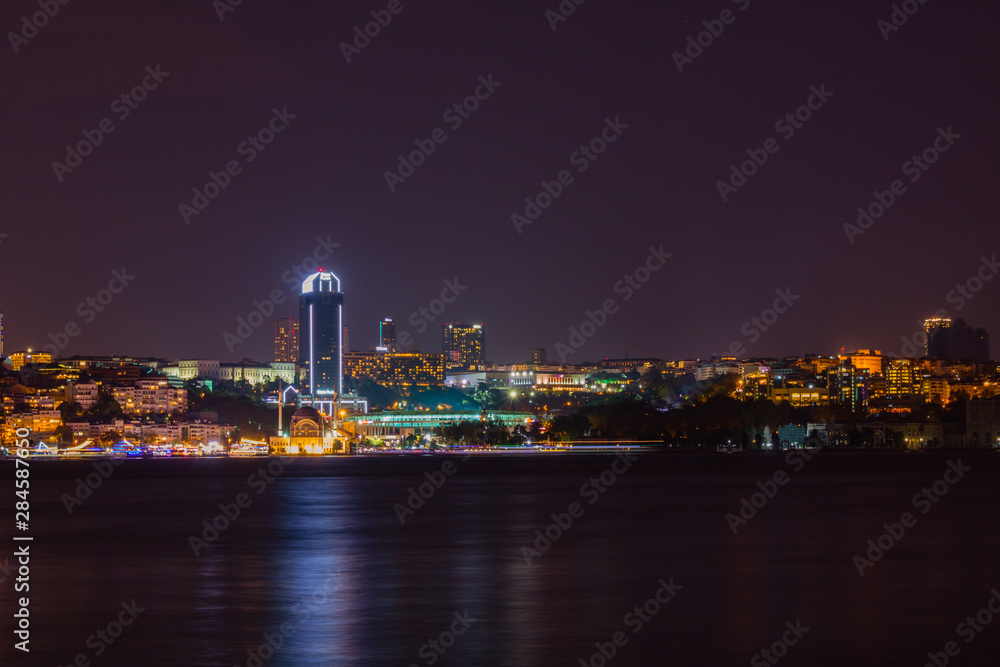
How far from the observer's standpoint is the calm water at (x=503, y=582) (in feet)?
65.0

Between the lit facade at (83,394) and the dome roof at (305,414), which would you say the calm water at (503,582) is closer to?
the dome roof at (305,414)

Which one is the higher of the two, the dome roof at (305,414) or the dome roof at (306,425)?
the dome roof at (305,414)

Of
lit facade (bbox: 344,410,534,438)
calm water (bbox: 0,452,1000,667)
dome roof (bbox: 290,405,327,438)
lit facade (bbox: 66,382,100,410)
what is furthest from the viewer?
lit facade (bbox: 66,382,100,410)

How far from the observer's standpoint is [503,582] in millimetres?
27062

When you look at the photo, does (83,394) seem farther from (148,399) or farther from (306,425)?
(306,425)

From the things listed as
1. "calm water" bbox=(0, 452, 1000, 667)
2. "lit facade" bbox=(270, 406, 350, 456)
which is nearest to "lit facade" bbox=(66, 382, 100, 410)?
"lit facade" bbox=(270, 406, 350, 456)

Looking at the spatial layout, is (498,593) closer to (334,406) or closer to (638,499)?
(638,499)

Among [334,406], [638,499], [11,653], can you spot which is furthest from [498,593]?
[334,406]

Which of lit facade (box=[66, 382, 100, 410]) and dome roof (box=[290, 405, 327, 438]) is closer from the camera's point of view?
dome roof (box=[290, 405, 327, 438])

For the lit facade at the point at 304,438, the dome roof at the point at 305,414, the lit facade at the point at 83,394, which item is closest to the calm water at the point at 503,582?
the lit facade at the point at 304,438

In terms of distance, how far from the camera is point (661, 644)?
19938 millimetres

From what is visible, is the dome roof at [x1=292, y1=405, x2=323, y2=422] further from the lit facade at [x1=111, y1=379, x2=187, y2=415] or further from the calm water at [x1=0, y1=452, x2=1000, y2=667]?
the calm water at [x1=0, y1=452, x2=1000, y2=667]

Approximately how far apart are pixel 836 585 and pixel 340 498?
1296 inches

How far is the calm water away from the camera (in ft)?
65.0
